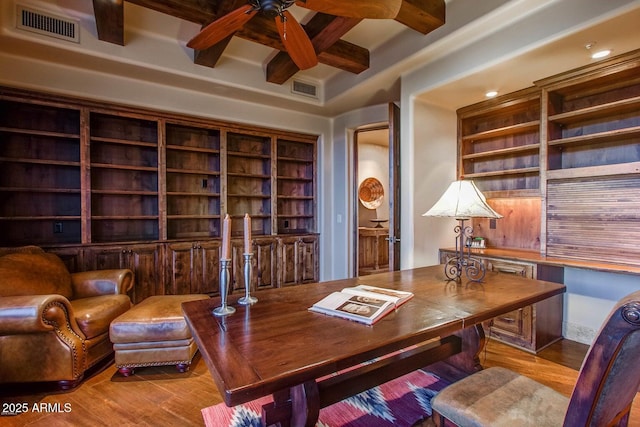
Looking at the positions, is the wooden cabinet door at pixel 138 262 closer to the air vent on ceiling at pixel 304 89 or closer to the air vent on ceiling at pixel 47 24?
the air vent on ceiling at pixel 47 24

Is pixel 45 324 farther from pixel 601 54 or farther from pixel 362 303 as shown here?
pixel 601 54

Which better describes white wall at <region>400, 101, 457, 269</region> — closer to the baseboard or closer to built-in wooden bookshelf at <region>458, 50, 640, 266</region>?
built-in wooden bookshelf at <region>458, 50, 640, 266</region>

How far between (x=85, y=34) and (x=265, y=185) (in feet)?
8.15

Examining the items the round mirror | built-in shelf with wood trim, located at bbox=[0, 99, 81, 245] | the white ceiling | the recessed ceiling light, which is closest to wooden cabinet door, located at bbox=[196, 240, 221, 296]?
built-in shelf with wood trim, located at bbox=[0, 99, 81, 245]

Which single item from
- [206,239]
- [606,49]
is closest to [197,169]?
[206,239]

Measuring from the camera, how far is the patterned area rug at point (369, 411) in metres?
1.73

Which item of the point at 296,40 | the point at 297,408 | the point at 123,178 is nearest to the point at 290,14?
the point at 296,40

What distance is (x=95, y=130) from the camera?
344 cm

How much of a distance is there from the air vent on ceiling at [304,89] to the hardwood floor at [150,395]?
322 centimetres

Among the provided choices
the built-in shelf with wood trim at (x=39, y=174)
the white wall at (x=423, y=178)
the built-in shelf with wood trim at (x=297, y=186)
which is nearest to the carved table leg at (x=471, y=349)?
the white wall at (x=423, y=178)

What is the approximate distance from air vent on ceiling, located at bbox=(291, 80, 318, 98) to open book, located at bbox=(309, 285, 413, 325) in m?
3.07

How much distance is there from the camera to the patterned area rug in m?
1.73

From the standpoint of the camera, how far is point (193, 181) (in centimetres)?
400

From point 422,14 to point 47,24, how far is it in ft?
10.2
